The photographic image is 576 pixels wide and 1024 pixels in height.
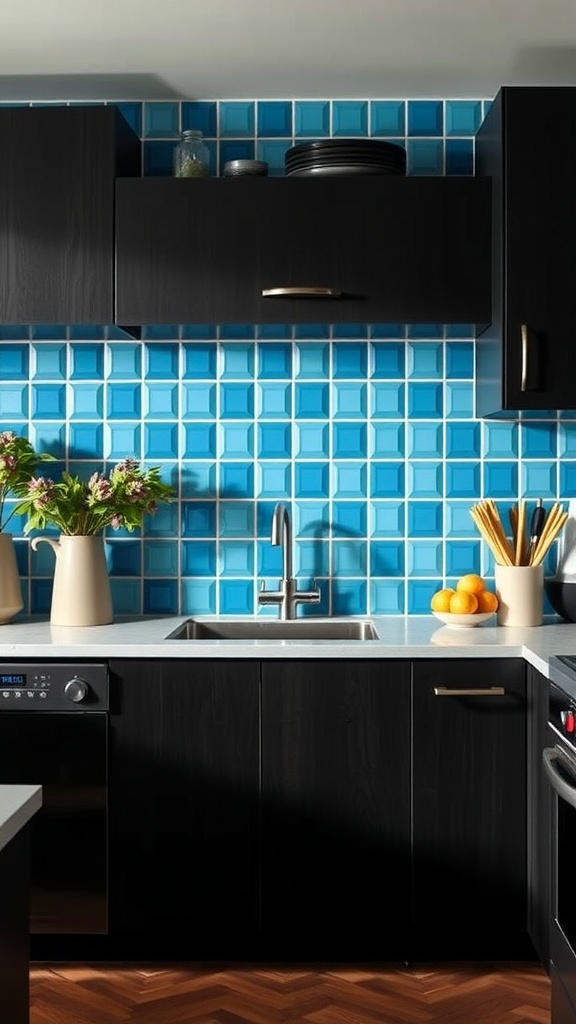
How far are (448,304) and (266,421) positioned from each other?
69 centimetres

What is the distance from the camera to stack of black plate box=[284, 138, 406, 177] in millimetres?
3201

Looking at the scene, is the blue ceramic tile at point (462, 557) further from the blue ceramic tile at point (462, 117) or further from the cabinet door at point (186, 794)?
the blue ceramic tile at point (462, 117)

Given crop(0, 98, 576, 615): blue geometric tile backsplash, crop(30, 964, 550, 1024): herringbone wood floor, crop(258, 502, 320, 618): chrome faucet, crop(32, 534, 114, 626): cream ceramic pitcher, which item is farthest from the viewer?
crop(0, 98, 576, 615): blue geometric tile backsplash

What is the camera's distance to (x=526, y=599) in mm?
3268

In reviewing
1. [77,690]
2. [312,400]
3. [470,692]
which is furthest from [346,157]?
[77,690]

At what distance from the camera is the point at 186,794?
2.96m

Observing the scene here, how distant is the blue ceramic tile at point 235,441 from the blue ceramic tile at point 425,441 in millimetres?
489

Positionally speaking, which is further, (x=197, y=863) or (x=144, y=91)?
(x=144, y=91)

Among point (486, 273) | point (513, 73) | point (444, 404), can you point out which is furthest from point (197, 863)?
point (513, 73)

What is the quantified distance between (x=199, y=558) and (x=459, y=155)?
4.78ft

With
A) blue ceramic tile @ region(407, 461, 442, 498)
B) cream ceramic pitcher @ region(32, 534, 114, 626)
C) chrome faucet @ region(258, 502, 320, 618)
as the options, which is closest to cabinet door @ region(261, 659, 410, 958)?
chrome faucet @ region(258, 502, 320, 618)

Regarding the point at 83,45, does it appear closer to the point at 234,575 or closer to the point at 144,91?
the point at 144,91

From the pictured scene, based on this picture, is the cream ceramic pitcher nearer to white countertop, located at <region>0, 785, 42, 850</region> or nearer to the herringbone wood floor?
the herringbone wood floor

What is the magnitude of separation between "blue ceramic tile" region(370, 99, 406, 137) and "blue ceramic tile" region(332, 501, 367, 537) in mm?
1132
